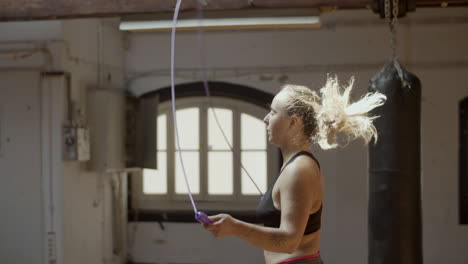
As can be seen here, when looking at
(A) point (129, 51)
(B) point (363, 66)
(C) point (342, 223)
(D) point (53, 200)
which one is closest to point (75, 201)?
(D) point (53, 200)

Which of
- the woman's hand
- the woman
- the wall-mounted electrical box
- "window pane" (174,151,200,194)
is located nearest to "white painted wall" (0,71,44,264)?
the wall-mounted electrical box

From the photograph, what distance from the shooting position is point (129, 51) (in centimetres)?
645

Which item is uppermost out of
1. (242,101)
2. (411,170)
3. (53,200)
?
(242,101)

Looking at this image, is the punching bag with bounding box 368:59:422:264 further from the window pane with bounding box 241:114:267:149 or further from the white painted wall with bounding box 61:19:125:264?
the white painted wall with bounding box 61:19:125:264

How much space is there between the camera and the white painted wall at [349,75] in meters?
5.94

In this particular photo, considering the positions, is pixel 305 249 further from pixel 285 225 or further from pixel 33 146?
pixel 33 146

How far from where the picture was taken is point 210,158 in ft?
20.7

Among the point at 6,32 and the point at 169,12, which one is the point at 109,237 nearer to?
the point at 6,32

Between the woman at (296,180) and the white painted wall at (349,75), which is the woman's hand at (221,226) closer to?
the woman at (296,180)

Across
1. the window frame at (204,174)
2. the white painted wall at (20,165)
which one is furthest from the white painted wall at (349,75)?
the white painted wall at (20,165)

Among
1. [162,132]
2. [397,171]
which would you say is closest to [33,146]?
[162,132]

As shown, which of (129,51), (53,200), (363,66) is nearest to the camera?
(53,200)

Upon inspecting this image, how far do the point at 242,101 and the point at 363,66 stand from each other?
1317mm

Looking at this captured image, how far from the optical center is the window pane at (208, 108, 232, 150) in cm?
623
